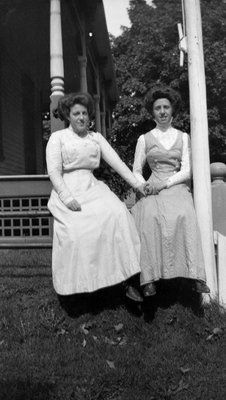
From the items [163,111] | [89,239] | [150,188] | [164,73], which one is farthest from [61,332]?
[164,73]

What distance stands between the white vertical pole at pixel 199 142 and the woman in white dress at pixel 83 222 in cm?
56

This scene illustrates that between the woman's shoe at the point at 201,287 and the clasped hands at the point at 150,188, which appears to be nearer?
the woman's shoe at the point at 201,287

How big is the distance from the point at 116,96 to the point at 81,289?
15.6m

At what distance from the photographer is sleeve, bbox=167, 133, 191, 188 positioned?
424 cm

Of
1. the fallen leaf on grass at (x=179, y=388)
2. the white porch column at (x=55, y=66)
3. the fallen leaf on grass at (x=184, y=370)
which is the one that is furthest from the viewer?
the white porch column at (x=55, y=66)

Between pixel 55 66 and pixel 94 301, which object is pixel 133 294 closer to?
pixel 94 301

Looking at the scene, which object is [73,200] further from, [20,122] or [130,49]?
[130,49]

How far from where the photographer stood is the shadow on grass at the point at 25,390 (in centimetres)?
278

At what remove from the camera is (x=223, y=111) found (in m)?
24.1

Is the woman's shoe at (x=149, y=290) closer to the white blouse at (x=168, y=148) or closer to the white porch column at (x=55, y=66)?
the white blouse at (x=168, y=148)

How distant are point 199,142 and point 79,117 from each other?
1.09 metres

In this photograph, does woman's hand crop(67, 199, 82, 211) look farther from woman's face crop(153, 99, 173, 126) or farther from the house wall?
the house wall

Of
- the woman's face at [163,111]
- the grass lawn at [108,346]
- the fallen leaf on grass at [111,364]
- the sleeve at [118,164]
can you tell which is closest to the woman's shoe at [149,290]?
the grass lawn at [108,346]

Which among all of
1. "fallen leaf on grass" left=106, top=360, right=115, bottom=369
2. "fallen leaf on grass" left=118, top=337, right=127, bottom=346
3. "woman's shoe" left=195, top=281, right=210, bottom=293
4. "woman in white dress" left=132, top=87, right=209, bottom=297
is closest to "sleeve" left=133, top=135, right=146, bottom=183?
"woman in white dress" left=132, top=87, right=209, bottom=297
